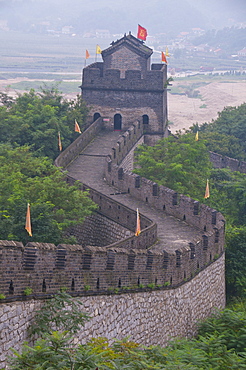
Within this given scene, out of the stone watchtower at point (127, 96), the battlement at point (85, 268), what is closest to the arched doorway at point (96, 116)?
the stone watchtower at point (127, 96)

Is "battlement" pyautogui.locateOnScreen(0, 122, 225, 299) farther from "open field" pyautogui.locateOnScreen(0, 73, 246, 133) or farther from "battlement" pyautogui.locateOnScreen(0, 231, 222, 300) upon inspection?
"open field" pyautogui.locateOnScreen(0, 73, 246, 133)

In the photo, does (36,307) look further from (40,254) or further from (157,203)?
(157,203)

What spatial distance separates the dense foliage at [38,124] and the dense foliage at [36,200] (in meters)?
4.37

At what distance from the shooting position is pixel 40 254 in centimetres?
1823

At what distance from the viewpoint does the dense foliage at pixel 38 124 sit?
42.2 meters

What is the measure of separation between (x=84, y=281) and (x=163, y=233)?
10.7m

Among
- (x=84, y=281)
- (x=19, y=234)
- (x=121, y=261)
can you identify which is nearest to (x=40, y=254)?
(x=84, y=281)

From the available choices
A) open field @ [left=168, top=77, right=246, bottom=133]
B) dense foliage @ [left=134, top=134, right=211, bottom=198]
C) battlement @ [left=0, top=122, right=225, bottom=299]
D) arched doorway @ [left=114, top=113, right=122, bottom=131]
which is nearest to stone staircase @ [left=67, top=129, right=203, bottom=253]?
battlement @ [left=0, top=122, right=225, bottom=299]

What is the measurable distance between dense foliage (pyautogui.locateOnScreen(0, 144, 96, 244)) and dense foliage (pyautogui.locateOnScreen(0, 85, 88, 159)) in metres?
4.37

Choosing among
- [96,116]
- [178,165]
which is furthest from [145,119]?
[178,165]

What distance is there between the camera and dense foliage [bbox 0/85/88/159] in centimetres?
4222

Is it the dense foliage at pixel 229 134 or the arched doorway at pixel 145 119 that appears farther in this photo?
the dense foliage at pixel 229 134

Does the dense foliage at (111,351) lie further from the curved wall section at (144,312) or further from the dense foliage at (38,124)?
the dense foliage at (38,124)

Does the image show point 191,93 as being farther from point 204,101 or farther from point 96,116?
point 96,116
